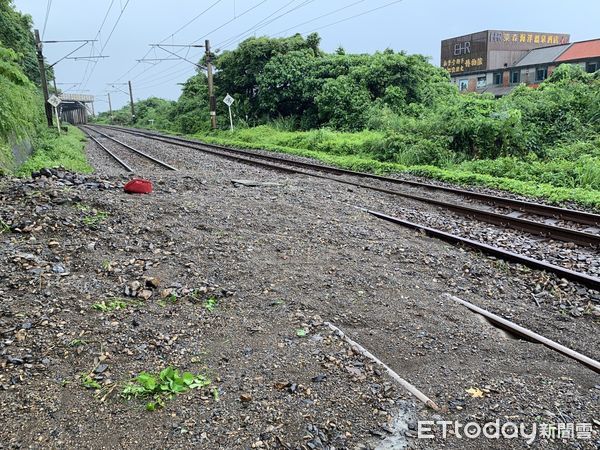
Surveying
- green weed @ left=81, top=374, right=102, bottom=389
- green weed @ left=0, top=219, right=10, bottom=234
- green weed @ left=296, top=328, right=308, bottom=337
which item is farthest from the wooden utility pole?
green weed @ left=81, top=374, right=102, bottom=389

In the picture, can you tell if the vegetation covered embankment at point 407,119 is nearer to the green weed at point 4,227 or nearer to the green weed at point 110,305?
the green weed at point 110,305

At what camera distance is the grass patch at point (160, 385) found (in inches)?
123

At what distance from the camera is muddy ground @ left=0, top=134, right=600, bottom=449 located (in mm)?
2926

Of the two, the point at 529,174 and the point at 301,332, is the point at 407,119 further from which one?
the point at 301,332

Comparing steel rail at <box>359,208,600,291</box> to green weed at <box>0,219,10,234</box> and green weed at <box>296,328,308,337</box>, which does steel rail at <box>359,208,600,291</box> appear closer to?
green weed at <box>296,328,308,337</box>

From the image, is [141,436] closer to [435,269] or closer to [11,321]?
[11,321]

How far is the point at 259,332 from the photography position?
4008 mm

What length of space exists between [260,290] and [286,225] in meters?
2.42

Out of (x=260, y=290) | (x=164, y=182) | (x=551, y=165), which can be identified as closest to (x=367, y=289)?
(x=260, y=290)

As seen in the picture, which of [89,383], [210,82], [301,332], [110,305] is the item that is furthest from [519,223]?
[210,82]

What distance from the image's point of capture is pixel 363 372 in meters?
3.46

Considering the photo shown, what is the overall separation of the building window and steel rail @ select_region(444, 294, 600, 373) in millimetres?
44877

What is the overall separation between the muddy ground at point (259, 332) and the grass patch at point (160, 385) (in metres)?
0.05

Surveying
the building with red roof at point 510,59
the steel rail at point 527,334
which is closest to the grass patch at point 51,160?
the steel rail at point 527,334
